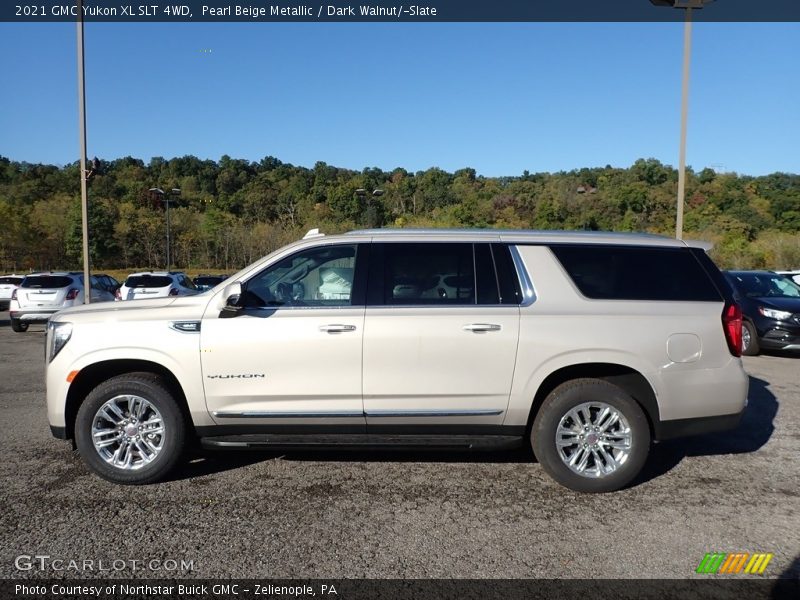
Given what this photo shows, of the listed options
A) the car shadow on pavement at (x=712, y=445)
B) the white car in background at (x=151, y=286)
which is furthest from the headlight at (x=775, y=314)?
the white car in background at (x=151, y=286)

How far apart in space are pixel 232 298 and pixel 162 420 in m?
1.10

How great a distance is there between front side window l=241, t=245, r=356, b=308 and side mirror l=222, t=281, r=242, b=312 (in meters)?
0.06

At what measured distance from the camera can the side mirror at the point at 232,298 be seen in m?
4.55

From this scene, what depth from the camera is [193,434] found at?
4.81 m

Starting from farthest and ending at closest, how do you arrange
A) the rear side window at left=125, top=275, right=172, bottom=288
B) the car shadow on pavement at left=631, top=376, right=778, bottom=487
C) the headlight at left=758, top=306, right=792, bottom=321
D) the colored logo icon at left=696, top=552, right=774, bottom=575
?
the rear side window at left=125, top=275, right=172, bottom=288 → the headlight at left=758, top=306, right=792, bottom=321 → the car shadow on pavement at left=631, top=376, right=778, bottom=487 → the colored logo icon at left=696, top=552, right=774, bottom=575

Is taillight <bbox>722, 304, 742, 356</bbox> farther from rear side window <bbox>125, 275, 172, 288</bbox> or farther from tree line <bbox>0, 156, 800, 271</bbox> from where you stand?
tree line <bbox>0, 156, 800, 271</bbox>

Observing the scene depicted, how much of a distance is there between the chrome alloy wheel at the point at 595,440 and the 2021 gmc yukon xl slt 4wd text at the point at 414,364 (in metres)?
0.01

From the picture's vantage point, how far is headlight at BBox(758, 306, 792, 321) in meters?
11.2

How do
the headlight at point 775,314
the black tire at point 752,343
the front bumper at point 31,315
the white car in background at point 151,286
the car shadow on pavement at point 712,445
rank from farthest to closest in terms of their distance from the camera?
the white car in background at point 151,286 < the front bumper at point 31,315 < the black tire at point 752,343 < the headlight at point 775,314 < the car shadow on pavement at point 712,445

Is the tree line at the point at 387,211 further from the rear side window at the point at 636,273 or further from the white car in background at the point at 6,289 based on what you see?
the rear side window at the point at 636,273

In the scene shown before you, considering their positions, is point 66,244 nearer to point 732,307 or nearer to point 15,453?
point 15,453

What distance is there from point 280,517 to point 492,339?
A: 1.96 m

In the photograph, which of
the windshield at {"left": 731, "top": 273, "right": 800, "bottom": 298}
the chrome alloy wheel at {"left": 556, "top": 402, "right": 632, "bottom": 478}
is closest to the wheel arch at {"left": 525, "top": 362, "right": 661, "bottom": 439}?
the chrome alloy wheel at {"left": 556, "top": 402, "right": 632, "bottom": 478}

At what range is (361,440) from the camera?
466 cm
